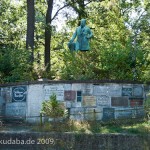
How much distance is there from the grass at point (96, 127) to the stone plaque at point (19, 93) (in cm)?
268

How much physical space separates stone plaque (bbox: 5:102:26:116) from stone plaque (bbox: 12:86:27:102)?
0.48ft

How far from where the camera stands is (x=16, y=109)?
14938mm

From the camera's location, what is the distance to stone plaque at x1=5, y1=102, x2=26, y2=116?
14766 mm

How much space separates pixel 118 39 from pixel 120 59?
11.6ft

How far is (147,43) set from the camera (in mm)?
22984

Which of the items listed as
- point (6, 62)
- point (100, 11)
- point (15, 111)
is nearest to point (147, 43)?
point (100, 11)

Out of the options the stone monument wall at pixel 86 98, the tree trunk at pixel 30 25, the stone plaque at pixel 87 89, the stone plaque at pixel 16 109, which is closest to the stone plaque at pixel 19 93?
the stone monument wall at pixel 86 98

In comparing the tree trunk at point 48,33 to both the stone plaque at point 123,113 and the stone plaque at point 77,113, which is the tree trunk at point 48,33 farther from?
the stone plaque at point 123,113

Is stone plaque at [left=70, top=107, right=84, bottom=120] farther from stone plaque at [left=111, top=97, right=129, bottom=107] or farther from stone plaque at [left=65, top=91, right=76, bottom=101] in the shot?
stone plaque at [left=111, top=97, right=129, bottom=107]

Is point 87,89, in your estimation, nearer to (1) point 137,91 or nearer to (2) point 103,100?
(2) point 103,100

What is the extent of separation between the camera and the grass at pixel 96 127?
38.0ft

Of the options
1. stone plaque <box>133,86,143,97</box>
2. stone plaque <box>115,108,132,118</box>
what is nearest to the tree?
stone plaque <box>115,108,132,118</box>

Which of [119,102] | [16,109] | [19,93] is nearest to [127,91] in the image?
[119,102]

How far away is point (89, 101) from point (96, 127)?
214cm
